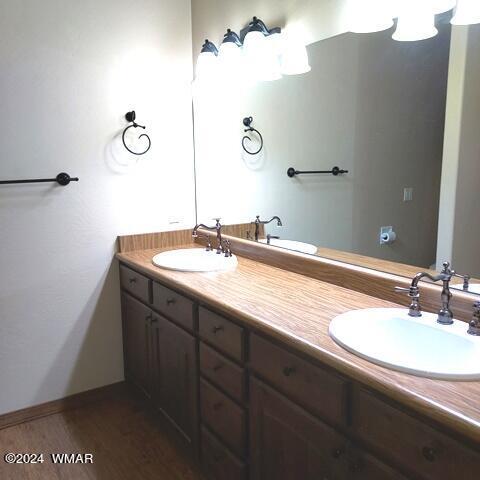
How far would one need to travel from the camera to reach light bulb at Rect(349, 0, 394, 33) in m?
1.55

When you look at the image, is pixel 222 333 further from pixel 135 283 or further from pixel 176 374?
pixel 135 283

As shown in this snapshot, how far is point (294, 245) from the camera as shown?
2.05 meters

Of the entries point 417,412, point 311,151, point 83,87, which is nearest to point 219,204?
point 311,151

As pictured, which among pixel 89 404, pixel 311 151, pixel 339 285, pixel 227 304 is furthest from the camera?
pixel 89 404

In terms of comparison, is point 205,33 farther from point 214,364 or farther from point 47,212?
point 214,364

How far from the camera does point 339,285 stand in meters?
1.75

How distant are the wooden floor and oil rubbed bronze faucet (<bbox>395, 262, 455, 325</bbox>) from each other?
1.17 meters

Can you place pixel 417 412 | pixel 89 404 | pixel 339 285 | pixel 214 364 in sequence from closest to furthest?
pixel 417 412 → pixel 214 364 → pixel 339 285 → pixel 89 404

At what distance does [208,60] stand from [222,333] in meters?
1.54

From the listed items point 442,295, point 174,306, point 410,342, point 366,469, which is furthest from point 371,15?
point 366,469

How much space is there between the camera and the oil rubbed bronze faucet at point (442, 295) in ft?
4.11

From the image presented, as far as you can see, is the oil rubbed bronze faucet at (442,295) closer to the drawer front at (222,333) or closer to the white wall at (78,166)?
the drawer front at (222,333)

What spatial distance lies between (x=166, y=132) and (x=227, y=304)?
1.37 meters

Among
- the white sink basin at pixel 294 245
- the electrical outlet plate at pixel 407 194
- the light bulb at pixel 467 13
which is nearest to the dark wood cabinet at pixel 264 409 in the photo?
the white sink basin at pixel 294 245
